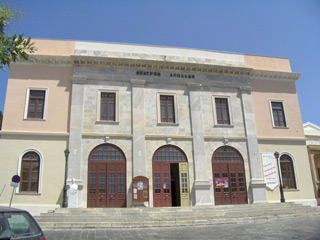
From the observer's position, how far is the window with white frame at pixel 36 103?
55.2ft

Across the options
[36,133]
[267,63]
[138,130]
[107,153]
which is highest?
[267,63]

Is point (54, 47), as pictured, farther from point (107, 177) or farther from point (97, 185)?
point (97, 185)

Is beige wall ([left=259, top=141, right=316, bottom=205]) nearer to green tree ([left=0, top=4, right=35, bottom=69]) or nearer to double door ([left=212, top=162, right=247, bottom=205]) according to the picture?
double door ([left=212, top=162, right=247, bottom=205])

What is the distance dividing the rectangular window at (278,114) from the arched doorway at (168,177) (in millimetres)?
7553

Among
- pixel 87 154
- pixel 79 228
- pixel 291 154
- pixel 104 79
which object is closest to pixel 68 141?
pixel 87 154

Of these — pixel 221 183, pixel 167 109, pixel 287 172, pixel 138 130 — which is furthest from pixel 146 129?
pixel 287 172

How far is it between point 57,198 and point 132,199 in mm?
4156

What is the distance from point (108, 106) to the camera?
58.5ft

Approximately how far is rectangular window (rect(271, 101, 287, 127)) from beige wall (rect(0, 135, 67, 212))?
47.5 feet

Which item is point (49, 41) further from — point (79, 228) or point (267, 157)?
point (267, 157)

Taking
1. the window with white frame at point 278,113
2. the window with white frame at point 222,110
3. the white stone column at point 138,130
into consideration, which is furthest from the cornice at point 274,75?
the white stone column at point 138,130

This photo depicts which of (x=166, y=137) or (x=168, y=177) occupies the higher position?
(x=166, y=137)

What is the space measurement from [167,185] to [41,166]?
7.42m

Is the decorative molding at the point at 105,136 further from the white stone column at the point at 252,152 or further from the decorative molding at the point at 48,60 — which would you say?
the white stone column at the point at 252,152
